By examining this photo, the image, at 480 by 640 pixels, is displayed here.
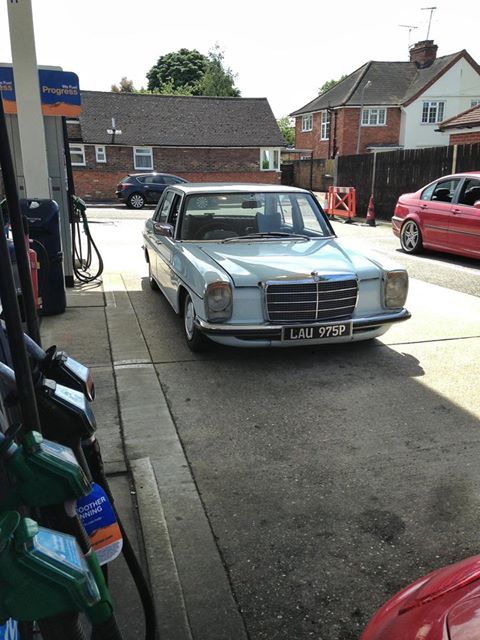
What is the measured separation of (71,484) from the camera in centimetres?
131

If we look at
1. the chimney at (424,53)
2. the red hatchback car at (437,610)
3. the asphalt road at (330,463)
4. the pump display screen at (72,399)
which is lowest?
the asphalt road at (330,463)

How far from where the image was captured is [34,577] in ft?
3.25

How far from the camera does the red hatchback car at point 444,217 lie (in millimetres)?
9656

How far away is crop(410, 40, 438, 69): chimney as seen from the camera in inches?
1512

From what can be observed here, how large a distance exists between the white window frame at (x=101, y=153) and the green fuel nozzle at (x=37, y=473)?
101ft

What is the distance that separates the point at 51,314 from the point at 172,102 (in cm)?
3032

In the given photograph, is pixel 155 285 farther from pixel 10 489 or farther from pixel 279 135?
pixel 279 135

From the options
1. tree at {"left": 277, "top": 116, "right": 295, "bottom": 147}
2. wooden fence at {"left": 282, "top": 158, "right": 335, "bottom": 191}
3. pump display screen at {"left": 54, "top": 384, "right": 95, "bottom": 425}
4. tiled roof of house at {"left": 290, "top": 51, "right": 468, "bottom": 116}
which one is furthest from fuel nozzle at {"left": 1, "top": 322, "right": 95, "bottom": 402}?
tree at {"left": 277, "top": 116, "right": 295, "bottom": 147}

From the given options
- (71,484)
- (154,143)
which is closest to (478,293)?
(71,484)

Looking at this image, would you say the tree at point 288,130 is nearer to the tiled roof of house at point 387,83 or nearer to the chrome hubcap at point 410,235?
the tiled roof of house at point 387,83

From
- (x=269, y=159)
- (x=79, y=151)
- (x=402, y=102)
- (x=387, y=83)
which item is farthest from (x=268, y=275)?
(x=387, y=83)

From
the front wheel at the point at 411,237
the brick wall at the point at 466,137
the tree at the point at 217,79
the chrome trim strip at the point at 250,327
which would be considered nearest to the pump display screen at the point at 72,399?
the chrome trim strip at the point at 250,327

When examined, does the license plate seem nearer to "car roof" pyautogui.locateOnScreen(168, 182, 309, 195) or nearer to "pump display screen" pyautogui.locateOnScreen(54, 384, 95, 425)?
"car roof" pyautogui.locateOnScreen(168, 182, 309, 195)

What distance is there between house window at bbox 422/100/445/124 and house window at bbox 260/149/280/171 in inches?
447
